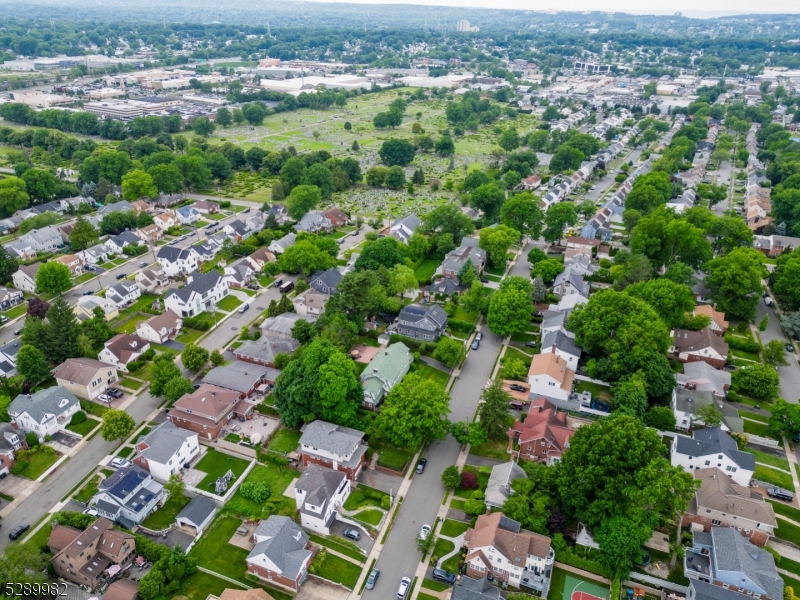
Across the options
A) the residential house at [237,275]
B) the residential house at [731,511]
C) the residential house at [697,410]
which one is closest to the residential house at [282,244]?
the residential house at [237,275]

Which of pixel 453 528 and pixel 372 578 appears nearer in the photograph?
pixel 372 578

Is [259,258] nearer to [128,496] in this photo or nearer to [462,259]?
[462,259]

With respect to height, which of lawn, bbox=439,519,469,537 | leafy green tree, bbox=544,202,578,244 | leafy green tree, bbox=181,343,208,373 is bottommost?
lawn, bbox=439,519,469,537

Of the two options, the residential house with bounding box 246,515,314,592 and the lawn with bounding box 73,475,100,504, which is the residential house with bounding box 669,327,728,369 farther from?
the lawn with bounding box 73,475,100,504

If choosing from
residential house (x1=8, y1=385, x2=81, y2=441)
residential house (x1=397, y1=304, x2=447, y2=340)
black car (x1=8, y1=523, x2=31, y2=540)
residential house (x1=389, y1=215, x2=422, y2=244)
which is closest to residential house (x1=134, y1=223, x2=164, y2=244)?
residential house (x1=389, y1=215, x2=422, y2=244)

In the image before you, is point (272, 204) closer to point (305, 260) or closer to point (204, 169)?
point (204, 169)

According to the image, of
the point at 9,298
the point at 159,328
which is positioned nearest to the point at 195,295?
the point at 159,328

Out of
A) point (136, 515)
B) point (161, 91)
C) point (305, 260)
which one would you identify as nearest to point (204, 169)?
point (305, 260)
